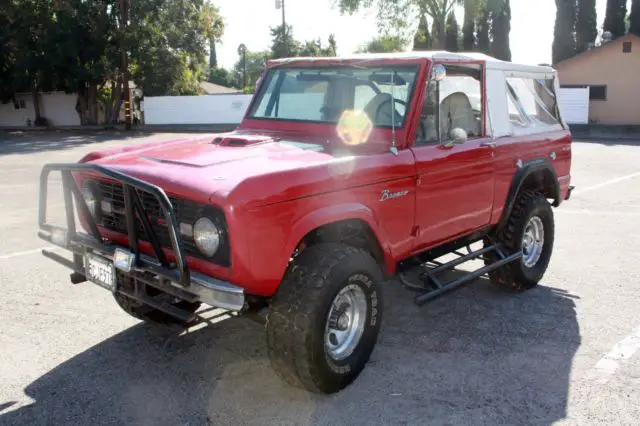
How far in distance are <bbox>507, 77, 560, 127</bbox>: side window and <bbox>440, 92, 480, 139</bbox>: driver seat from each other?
2.63ft

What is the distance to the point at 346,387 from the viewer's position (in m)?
3.98

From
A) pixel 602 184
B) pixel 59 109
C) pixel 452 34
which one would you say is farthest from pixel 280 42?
pixel 602 184

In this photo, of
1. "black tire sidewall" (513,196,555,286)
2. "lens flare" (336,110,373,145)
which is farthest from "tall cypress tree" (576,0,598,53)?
"lens flare" (336,110,373,145)

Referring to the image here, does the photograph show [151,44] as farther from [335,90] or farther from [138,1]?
[335,90]

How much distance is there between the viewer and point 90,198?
4375 millimetres

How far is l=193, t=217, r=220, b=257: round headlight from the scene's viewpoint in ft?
11.5

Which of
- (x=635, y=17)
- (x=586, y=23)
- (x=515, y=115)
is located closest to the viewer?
(x=515, y=115)

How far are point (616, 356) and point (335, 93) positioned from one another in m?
2.84

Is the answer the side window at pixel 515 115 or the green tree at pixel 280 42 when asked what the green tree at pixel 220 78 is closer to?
the green tree at pixel 280 42

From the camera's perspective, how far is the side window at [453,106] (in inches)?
187

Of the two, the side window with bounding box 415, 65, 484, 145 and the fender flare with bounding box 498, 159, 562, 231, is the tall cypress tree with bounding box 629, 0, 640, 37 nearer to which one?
the fender flare with bounding box 498, 159, 562, 231

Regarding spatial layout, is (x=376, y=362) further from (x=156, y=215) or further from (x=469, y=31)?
(x=469, y=31)

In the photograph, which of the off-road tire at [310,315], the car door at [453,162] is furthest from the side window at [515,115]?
the off-road tire at [310,315]

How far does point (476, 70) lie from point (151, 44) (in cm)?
3360
